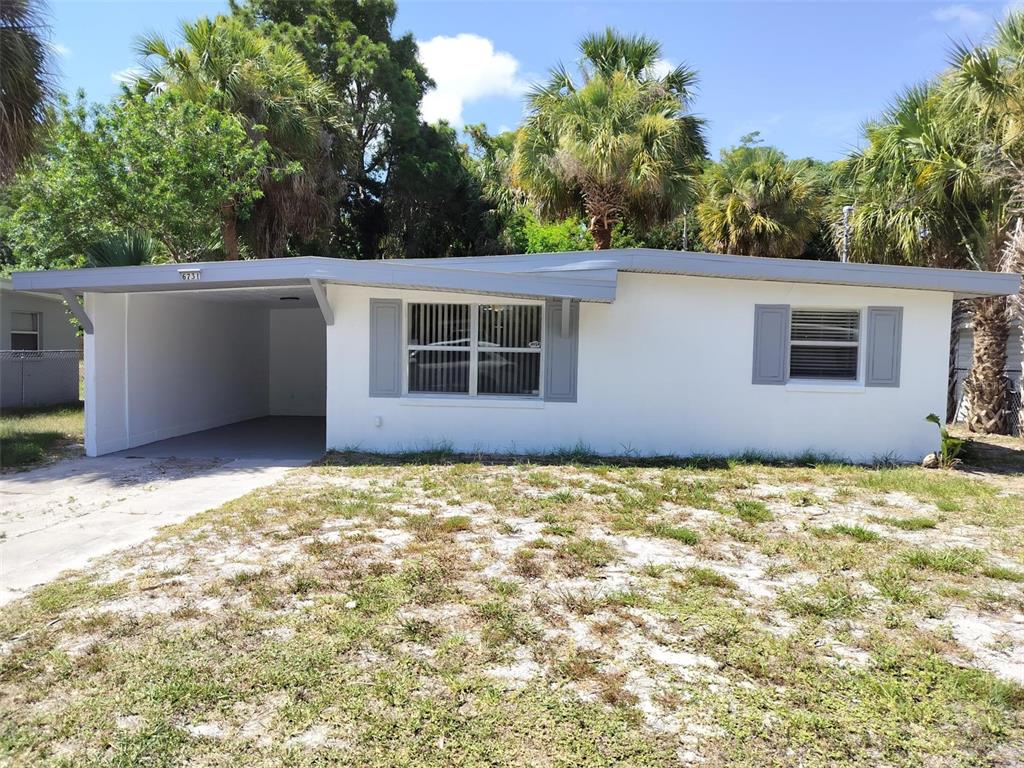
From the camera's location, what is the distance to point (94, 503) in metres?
6.57

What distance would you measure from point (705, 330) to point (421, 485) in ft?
15.0

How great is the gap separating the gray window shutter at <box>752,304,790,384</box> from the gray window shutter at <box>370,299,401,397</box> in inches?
199

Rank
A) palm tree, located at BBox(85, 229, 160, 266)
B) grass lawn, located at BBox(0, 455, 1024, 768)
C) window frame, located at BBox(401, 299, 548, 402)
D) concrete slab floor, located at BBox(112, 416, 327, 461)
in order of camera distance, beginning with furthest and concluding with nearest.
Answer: palm tree, located at BBox(85, 229, 160, 266) → concrete slab floor, located at BBox(112, 416, 327, 461) → window frame, located at BBox(401, 299, 548, 402) → grass lawn, located at BBox(0, 455, 1024, 768)

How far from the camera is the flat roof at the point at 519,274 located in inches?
320

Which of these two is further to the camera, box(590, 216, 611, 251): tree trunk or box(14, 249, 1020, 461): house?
box(590, 216, 611, 251): tree trunk

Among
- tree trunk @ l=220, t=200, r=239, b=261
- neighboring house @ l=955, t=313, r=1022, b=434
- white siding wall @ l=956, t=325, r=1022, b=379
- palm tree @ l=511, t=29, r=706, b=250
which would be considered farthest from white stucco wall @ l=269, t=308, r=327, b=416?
white siding wall @ l=956, t=325, r=1022, b=379

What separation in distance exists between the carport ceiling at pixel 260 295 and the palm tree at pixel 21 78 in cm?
261

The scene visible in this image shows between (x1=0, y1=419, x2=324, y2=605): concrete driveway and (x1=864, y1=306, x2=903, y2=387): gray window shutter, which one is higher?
(x1=864, y1=306, x2=903, y2=387): gray window shutter

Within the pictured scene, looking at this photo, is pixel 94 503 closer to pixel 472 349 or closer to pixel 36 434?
pixel 472 349

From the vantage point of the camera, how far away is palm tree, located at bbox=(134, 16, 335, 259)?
13375mm

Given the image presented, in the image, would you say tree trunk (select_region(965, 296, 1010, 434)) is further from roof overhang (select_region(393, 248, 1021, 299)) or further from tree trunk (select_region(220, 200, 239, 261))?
tree trunk (select_region(220, 200, 239, 261))

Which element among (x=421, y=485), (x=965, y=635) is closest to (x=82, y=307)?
(x=421, y=485)

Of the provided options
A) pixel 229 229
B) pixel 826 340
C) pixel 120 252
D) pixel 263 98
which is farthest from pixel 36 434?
pixel 826 340

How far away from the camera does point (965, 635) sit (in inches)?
148
